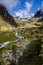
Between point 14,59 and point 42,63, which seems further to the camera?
point 14,59

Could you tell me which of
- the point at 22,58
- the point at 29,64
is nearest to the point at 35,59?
the point at 29,64

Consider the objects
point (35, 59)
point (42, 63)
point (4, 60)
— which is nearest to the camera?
point (42, 63)

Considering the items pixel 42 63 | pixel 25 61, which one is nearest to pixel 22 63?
pixel 25 61

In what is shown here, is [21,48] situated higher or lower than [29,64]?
higher

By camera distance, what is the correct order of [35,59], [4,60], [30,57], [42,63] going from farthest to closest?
1. [4,60]
2. [30,57]
3. [35,59]
4. [42,63]

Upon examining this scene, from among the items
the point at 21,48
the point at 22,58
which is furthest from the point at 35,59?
the point at 21,48

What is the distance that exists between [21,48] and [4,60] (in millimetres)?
6367

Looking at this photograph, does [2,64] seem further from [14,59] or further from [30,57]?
[30,57]

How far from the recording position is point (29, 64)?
4559 cm

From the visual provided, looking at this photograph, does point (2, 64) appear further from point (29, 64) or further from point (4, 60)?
point (29, 64)

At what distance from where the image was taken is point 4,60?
52.2 meters

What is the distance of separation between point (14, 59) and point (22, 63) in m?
4.06

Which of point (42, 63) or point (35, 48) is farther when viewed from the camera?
point (35, 48)

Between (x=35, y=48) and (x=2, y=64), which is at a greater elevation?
(x=35, y=48)
